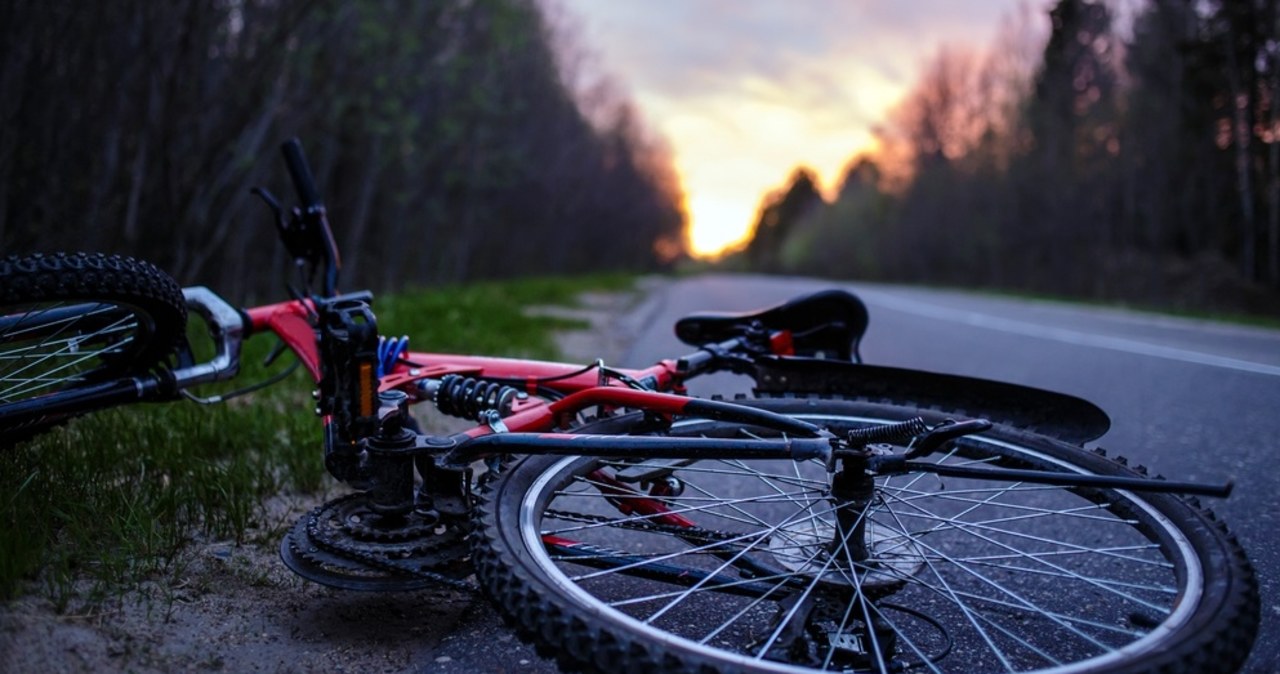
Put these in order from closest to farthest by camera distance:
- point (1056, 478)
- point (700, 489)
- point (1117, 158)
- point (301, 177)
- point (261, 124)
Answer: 1. point (1056, 478)
2. point (700, 489)
3. point (301, 177)
4. point (261, 124)
5. point (1117, 158)

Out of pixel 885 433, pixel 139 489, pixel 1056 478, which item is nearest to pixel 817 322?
pixel 885 433

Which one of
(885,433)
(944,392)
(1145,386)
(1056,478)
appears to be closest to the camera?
(1056,478)

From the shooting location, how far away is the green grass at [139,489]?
7.40 feet

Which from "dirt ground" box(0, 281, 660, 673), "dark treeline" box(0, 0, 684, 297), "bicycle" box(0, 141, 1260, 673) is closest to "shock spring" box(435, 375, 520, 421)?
"bicycle" box(0, 141, 1260, 673)

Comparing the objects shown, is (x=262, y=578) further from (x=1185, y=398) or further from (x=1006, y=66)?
(x=1006, y=66)

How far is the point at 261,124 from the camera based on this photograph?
35.4 ft

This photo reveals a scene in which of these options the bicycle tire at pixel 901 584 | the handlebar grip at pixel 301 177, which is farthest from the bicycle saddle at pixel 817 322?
the handlebar grip at pixel 301 177

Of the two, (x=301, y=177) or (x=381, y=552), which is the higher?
(x=301, y=177)

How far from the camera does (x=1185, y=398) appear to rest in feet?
20.4

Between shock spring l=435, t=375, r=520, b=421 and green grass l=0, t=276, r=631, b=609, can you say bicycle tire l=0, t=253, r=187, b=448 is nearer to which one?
green grass l=0, t=276, r=631, b=609

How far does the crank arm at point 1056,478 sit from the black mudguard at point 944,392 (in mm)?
657

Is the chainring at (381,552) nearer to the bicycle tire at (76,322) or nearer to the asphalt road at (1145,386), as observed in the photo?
the asphalt road at (1145,386)

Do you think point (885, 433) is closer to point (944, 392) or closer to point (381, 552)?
point (944, 392)

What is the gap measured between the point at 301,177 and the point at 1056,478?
8.33ft
